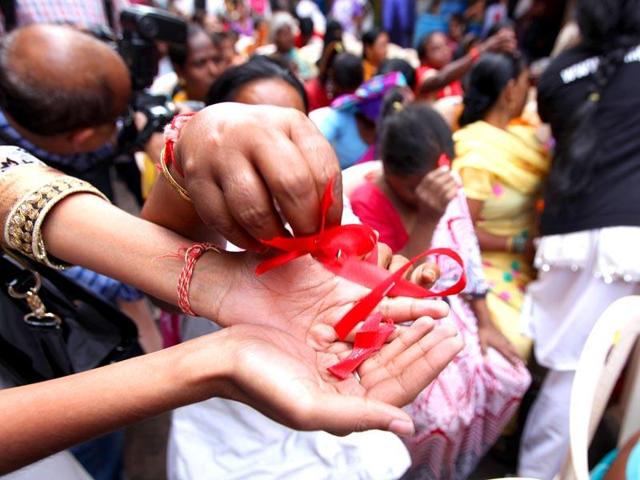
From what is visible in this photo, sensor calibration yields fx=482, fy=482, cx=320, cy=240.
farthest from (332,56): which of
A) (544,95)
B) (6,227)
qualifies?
(6,227)

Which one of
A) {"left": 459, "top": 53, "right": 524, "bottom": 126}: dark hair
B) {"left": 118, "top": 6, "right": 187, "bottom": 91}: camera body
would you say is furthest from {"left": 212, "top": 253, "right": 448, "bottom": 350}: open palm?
{"left": 459, "top": 53, "right": 524, "bottom": 126}: dark hair

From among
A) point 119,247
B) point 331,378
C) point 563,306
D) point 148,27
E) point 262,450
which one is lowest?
point 563,306

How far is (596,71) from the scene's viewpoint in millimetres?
1462

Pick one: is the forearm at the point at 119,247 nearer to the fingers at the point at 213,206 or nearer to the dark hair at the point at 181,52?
the fingers at the point at 213,206

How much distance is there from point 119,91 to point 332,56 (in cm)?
216

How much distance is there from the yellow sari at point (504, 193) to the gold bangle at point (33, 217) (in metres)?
1.27

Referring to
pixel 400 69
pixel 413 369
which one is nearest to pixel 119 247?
pixel 413 369

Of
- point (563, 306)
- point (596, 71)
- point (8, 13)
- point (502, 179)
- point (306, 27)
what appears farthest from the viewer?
point (306, 27)

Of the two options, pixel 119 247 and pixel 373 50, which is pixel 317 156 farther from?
pixel 373 50

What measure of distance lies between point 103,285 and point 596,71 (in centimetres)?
154

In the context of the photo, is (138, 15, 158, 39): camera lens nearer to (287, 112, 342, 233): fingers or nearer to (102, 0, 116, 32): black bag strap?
(102, 0, 116, 32): black bag strap

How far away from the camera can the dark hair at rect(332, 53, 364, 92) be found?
104 inches

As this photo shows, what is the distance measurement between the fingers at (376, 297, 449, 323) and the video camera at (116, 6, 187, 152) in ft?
3.21

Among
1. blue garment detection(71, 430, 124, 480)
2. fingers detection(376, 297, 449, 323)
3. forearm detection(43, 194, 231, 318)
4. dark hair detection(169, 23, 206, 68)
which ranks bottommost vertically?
blue garment detection(71, 430, 124, 480)
